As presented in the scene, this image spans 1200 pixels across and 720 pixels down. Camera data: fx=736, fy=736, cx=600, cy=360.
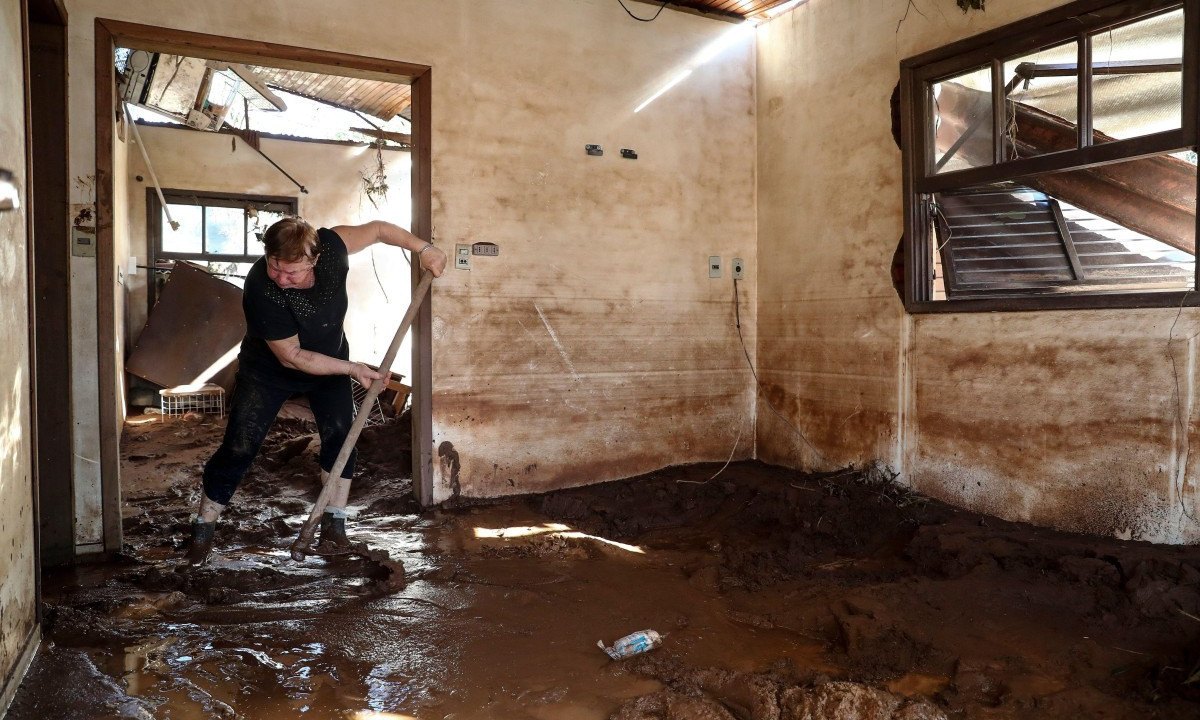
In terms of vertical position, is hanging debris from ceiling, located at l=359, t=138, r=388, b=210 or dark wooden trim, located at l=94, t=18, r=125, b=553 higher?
hanging debris from ceiling, located at l=359, t=138, r=388, b=210

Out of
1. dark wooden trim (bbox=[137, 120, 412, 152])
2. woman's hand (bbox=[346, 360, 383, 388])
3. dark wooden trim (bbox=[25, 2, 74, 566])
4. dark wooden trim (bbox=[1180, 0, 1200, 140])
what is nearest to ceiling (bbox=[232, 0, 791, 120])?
dark wooden trim (bbox=[137, 120, 412, 152])

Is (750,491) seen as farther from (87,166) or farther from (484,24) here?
(87,166)

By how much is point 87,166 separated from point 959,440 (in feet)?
14.2

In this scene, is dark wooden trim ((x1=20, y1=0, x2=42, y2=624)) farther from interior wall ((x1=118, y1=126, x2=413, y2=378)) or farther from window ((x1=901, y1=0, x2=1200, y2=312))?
interior wall ((x1=118, y1=126, x2=413, y2=378))

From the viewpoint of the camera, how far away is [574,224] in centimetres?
450

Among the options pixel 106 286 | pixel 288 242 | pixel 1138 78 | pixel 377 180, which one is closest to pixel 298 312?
pixel 288 242

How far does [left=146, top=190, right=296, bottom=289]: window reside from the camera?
26.0 ft

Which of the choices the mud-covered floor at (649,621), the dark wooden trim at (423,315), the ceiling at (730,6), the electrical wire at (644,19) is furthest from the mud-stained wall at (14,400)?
the ceiling at (730,6)

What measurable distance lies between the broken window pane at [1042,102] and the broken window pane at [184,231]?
7.84 m

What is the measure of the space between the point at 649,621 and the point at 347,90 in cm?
743

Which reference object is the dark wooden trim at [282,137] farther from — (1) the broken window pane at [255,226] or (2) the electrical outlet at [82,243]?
(2) the electrical outlet at [82,243]

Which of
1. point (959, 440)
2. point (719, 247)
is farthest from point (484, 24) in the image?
point (959, 440)

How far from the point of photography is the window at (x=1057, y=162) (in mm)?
2963

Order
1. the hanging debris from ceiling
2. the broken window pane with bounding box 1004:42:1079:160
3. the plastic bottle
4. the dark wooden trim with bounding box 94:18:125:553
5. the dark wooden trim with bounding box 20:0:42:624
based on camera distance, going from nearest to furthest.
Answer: the dark wooden trim with bounding box 20:0:42:624 < the plastic bottle < the broken window pane with bounding box 1004:42:1079:160 < the dark wooden trim with bounding box 94:18:125:553 < the hanging debris from ceiling
